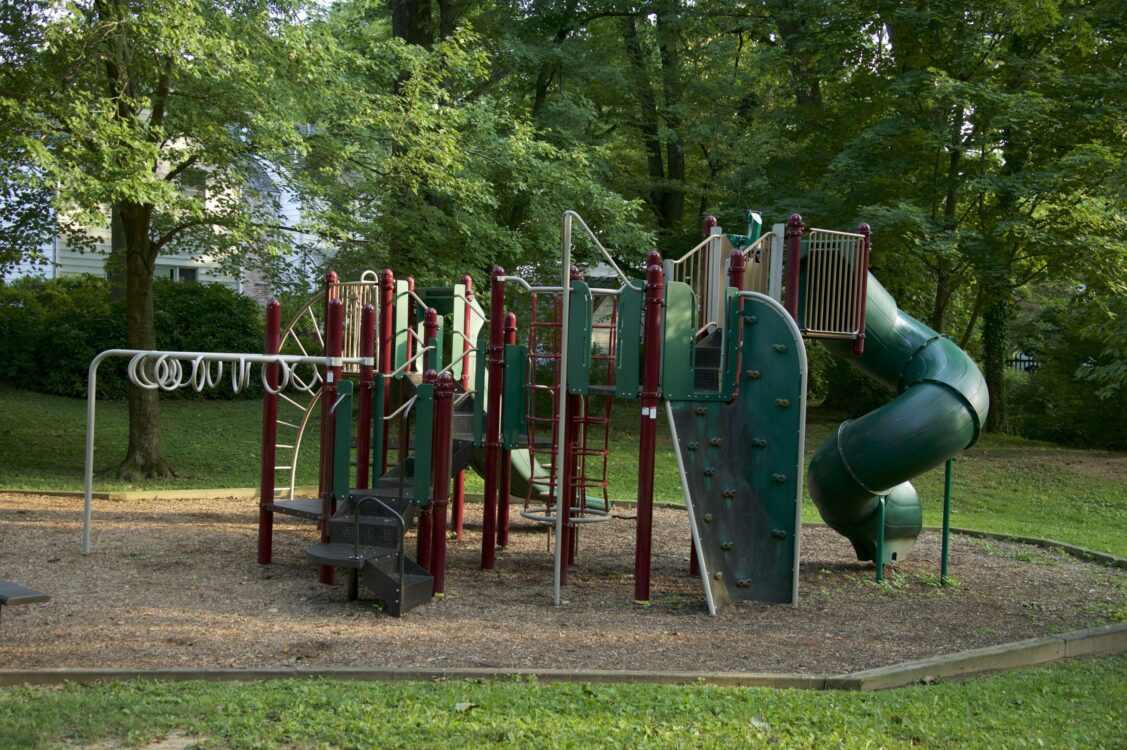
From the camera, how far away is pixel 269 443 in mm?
9789

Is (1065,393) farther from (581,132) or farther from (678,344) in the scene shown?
(678,344)

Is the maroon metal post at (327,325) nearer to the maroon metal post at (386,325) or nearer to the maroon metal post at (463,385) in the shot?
the maroon metal post at (386,325)

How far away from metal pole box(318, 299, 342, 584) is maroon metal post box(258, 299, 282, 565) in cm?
44

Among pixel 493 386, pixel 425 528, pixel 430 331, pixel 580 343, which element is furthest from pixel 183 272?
pixel 580 343

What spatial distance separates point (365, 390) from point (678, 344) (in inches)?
112

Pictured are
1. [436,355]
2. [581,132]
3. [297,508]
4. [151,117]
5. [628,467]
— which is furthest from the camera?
[581,132]

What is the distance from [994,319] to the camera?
23.2m

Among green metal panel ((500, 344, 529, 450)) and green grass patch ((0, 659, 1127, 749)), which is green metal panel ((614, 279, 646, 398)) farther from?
green grass patch ((0, 659, 1127, 749))

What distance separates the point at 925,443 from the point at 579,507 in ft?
9.91

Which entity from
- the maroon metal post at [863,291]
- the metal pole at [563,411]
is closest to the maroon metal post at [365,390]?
the metal pole at [563,411]

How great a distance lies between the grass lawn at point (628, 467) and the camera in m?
15.0

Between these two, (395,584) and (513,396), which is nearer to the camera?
(395,584)

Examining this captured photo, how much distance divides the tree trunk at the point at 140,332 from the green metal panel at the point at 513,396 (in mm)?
6402

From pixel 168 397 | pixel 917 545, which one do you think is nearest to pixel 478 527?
pixel 917 545
